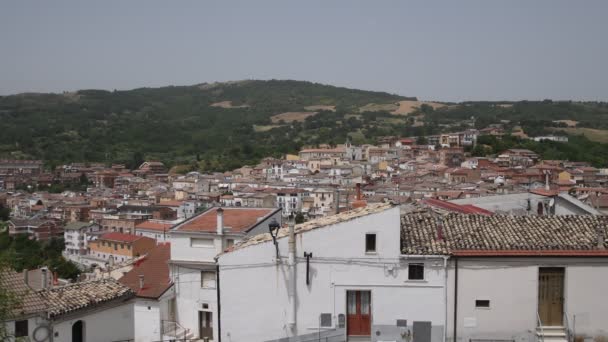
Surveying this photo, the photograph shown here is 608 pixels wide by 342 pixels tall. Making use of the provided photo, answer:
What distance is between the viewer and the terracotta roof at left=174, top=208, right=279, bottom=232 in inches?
682

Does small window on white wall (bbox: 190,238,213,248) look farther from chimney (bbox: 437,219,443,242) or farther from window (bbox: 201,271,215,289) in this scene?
chimney (bbox: 437,219,443,242)

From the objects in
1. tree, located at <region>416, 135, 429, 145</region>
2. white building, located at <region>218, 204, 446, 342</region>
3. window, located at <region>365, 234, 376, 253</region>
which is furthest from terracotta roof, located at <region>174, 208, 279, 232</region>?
tree, located at <region>416, 135, 429, 145</region>

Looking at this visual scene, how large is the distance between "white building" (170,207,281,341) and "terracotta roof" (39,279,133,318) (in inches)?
53.4

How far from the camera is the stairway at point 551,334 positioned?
11398mm

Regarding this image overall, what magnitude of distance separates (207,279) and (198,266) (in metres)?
0.40

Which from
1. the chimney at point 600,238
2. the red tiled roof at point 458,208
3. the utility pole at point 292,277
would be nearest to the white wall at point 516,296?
the chimney at point 600,238

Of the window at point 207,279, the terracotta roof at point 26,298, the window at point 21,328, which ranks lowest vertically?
the window at point 21,328

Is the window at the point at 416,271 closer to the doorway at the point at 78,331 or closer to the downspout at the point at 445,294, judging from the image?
the downspout at the point at 445,294

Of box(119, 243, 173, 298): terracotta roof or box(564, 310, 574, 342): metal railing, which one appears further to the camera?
box(119, 243, 173, 298): terracotta roof

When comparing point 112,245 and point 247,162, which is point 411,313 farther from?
point 247,162

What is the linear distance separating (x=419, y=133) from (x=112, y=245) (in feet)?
348

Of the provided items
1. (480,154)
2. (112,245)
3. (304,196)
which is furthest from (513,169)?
(112,245)

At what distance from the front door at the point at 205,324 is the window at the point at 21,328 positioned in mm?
4331

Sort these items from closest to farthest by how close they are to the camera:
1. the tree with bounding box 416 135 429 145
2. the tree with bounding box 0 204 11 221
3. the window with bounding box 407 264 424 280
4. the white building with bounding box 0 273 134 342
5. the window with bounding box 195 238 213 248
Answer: the window with bounding box 407 264 424 280
the white building with bounding box 0 273 134 342
the window with bounding box 195 238 213 248
the tree with bounding box 0 204 11 221
the tree with bounding box 416 135 429 145
